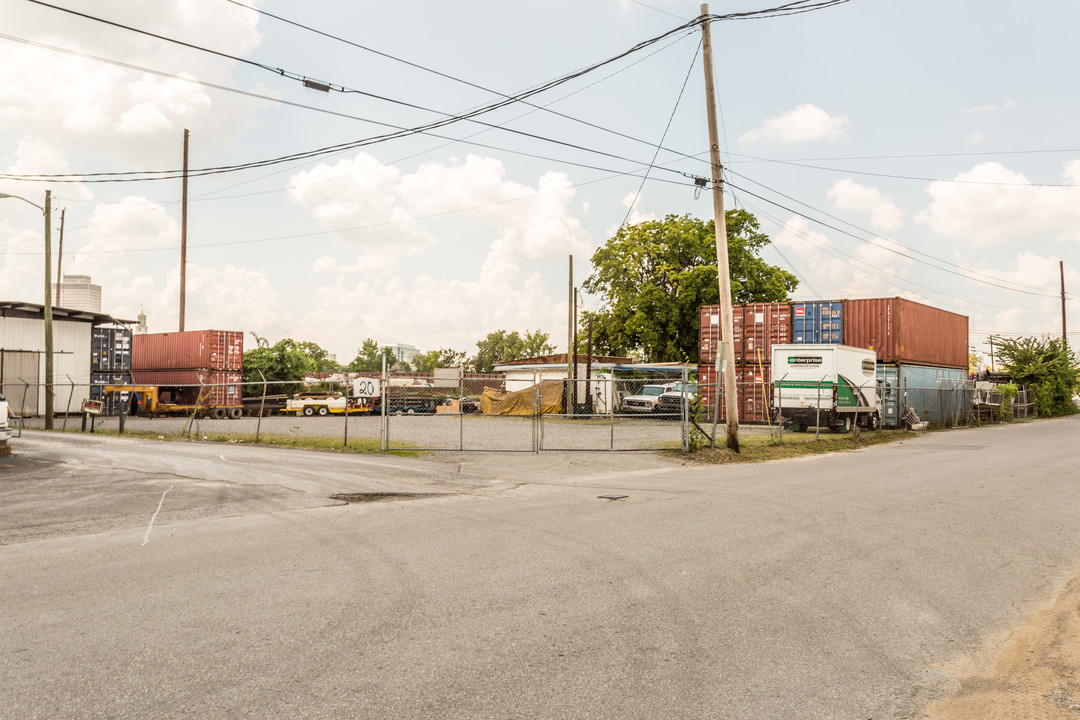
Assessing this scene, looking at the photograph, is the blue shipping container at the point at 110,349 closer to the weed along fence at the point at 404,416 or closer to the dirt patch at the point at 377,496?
the weed along fence at the point at 404,416

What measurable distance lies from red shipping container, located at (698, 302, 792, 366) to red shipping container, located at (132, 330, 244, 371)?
962 inches

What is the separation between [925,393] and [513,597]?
98.6ft

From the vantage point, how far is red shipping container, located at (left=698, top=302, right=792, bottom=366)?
98.3 ft

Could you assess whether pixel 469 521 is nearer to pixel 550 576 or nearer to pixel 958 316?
pixel 550 576

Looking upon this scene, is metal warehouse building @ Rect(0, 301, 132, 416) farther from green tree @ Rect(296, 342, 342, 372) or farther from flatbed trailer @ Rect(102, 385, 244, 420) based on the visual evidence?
green tree @ Rect(296, 342, 342, 372)

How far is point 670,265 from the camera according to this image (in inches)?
1859

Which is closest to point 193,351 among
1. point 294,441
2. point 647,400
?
point 294,441

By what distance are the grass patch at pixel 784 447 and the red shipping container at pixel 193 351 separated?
2793 centimetres

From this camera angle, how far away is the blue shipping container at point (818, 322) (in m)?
29.1

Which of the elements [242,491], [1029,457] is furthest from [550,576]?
[1029,457]

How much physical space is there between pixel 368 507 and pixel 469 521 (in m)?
1.98

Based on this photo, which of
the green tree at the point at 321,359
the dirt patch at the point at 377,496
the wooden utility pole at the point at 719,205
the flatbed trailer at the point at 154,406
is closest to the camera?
the dirt patch at the point at 377,496

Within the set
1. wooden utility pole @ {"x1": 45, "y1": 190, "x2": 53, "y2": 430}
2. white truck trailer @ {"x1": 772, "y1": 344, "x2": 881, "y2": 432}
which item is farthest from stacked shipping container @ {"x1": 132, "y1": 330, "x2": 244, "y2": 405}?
white truck trailer @ {"x1": 772, "y1": 344, "x2": 881, "y2": 432}

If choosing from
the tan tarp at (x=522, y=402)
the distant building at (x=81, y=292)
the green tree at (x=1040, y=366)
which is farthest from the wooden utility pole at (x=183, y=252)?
the distant building at (x=81, y=292)
